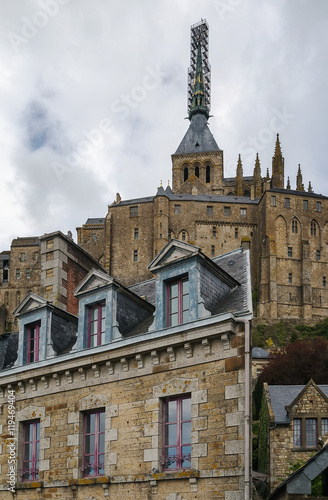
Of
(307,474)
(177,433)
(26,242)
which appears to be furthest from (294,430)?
(26,242)

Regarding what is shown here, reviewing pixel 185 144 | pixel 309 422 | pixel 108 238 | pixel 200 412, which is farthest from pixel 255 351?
pixel 185 144

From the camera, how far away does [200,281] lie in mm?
13453

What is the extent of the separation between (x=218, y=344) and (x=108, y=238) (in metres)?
81.3

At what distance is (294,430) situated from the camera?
27.5 m

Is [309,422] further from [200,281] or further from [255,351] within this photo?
[255,351]

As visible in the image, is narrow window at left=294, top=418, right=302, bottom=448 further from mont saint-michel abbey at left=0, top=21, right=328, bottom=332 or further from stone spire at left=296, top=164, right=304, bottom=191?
stone spire at left=296, top=164, right=304, bottom=191

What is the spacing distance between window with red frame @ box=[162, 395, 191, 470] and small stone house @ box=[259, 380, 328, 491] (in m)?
14.1

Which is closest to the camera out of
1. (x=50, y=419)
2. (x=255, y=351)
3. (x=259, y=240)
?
(x=50, y=419)

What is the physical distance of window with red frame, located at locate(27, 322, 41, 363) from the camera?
15933 millimetres

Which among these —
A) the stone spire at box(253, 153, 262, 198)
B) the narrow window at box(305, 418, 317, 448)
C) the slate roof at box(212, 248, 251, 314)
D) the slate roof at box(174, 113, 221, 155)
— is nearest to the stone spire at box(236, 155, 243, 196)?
the stone spire at box(253, 153, 262, 198)

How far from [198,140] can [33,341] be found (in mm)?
105207

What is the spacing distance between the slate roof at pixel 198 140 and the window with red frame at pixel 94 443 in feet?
340

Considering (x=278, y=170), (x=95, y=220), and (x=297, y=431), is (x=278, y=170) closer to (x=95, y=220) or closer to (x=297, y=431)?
(x=95, y=220)

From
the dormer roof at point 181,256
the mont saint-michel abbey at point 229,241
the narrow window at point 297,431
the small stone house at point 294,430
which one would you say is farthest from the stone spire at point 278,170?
the dormer roof at point 181,256
